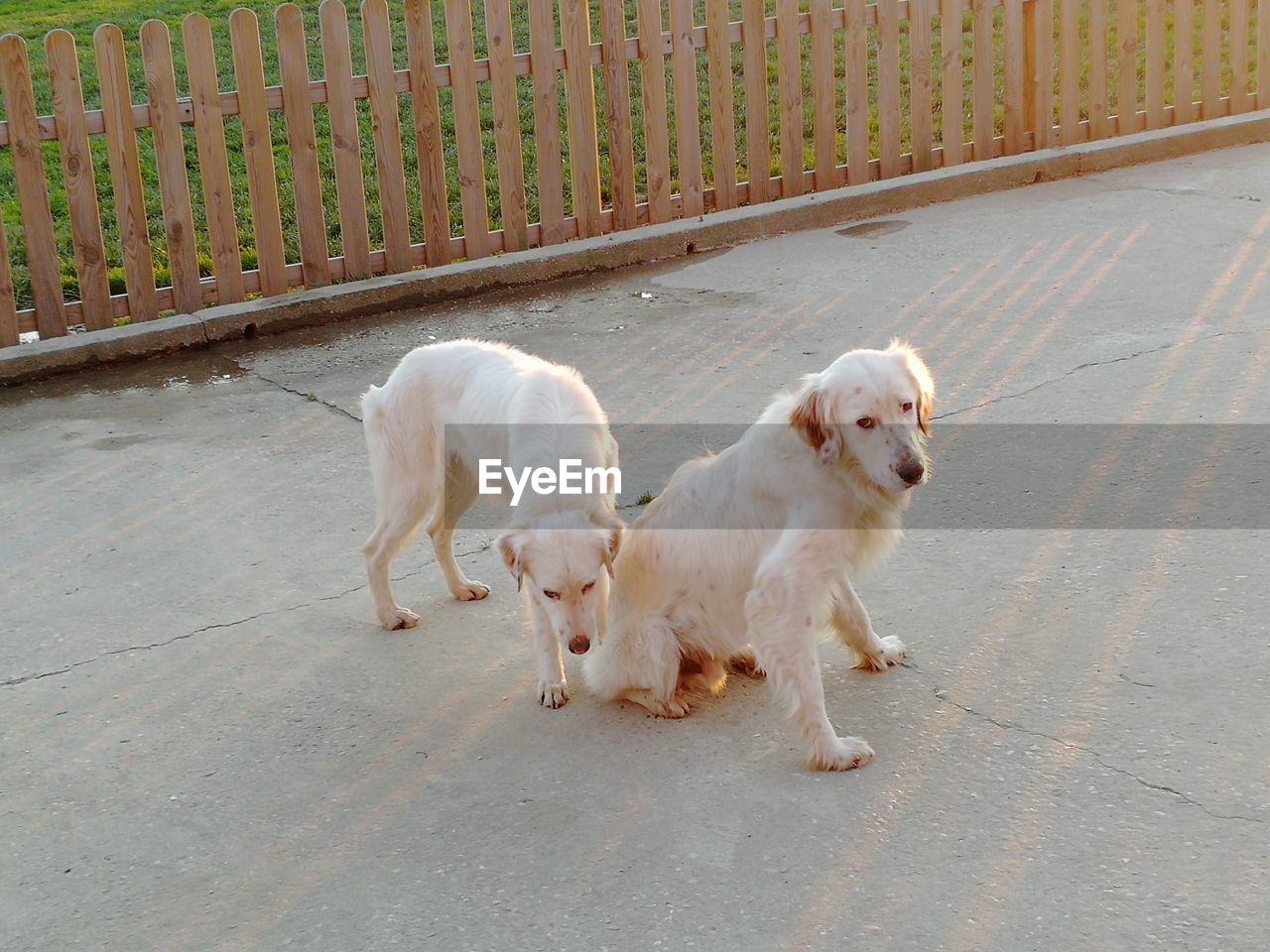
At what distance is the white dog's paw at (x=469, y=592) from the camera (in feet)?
15.8

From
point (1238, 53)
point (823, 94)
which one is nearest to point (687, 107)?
point (823, 94)

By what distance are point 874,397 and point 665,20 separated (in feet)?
29.2

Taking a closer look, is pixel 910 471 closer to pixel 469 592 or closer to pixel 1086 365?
pixel 469 592

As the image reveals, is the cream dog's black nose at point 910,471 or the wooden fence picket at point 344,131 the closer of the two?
the cream dog's black nose at point 910,471

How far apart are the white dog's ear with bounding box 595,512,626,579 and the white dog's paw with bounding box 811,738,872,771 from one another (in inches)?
28.4

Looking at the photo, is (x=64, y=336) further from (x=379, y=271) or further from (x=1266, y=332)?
(x=1266, y=332)

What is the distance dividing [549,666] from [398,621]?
27.9 inches

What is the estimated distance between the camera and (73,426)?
6.66m

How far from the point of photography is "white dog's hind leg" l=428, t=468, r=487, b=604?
477 cm

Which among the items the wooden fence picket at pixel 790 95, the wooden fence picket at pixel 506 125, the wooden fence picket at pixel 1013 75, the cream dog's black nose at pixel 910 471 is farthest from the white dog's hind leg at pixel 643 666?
the wooden fence picket at pixel 1013 75

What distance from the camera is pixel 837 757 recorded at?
3639mm

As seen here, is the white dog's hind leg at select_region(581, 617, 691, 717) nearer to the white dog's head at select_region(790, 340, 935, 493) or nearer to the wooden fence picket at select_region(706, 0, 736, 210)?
the white dog's head at select_region(790, 340, 935, 493)

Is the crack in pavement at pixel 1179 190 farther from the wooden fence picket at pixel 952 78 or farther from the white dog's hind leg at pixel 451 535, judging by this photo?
the white dog's hind leg at pixel 451 535
